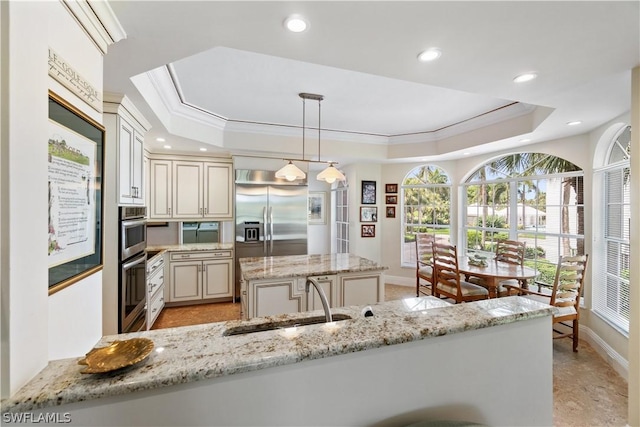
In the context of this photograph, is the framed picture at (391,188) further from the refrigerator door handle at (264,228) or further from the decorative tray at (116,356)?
the decorative tray at (116,356)

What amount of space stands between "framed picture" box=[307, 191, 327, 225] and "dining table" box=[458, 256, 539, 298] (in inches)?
148

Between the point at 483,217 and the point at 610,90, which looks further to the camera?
the point at 483,217

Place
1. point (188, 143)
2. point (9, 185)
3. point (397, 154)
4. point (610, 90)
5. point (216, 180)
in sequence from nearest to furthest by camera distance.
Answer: point (9, 185), point (610, 90), point (188, 143), point (216, 180), point (397, 154)

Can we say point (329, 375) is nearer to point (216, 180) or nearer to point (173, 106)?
point (173, 106)

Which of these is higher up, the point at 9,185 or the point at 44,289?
the point at 9,185

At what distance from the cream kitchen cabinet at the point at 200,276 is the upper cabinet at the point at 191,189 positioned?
0.60 metres

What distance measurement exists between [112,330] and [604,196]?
4990 millimetres

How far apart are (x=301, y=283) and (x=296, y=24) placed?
1991 millimetres

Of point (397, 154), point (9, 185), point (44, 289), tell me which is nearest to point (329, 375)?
point (44, 289)

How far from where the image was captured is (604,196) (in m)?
3.01

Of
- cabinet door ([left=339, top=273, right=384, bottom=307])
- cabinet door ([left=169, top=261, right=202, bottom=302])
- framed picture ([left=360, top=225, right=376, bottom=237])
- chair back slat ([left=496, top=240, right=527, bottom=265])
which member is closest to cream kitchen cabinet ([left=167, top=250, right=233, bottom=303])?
cabinet door ([left=169, top=261, right=202, bottom=302])

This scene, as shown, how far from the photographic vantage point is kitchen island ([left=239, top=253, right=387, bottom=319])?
2.47m

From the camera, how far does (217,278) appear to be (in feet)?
13.7

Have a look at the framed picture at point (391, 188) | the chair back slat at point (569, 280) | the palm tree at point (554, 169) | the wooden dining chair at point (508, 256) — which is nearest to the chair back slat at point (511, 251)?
the wooden dining chair at point (508, 256)
